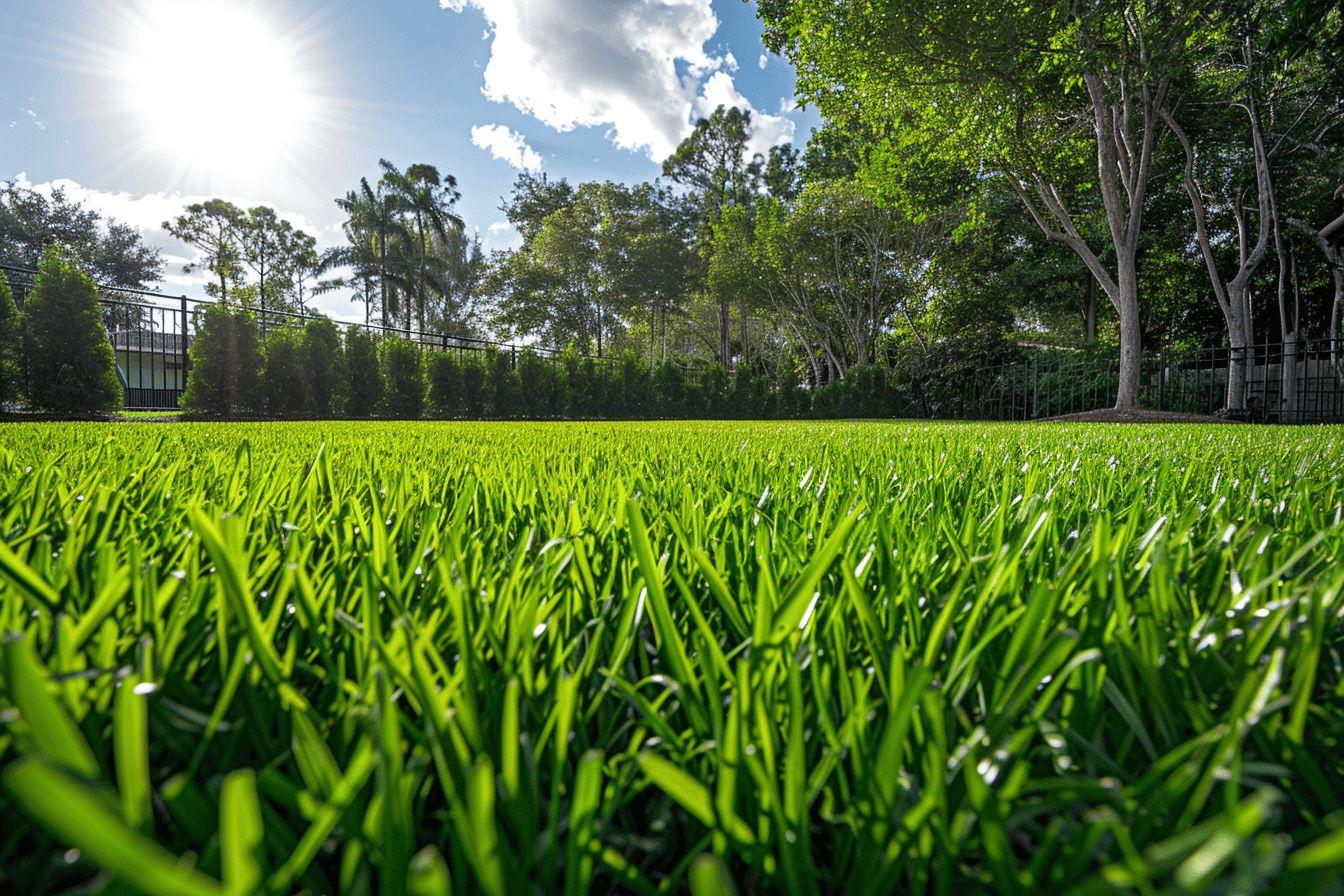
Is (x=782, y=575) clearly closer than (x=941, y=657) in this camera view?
No

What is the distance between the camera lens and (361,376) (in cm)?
1284

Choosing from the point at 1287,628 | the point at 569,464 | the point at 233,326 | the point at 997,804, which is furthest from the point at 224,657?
the point at 233,326

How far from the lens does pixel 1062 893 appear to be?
1.01 ft

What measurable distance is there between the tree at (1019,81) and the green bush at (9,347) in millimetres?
12634

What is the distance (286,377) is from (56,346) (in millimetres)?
3116

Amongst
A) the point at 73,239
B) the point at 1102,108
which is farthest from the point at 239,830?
the point at 73,239

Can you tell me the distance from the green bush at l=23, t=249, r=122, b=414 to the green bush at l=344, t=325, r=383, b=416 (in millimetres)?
3630

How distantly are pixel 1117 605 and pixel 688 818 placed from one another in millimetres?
382

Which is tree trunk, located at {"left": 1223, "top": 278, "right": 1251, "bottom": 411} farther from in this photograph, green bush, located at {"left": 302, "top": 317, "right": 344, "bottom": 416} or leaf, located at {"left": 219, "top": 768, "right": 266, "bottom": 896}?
green bush, located at {"left": 302, "top": 317, "right": 344, "bottom": 416}

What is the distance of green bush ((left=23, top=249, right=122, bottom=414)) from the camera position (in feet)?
30.3

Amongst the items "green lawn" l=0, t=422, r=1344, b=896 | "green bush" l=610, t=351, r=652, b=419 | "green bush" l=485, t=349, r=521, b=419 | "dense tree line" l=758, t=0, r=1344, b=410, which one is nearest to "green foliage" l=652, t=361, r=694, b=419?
"green bush" l=610, t=351, r=652, b=419

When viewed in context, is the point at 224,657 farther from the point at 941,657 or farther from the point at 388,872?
the point at 941,657

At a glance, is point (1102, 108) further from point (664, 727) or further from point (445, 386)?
point (664, 727)

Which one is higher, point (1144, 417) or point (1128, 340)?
point (1128, 340)
